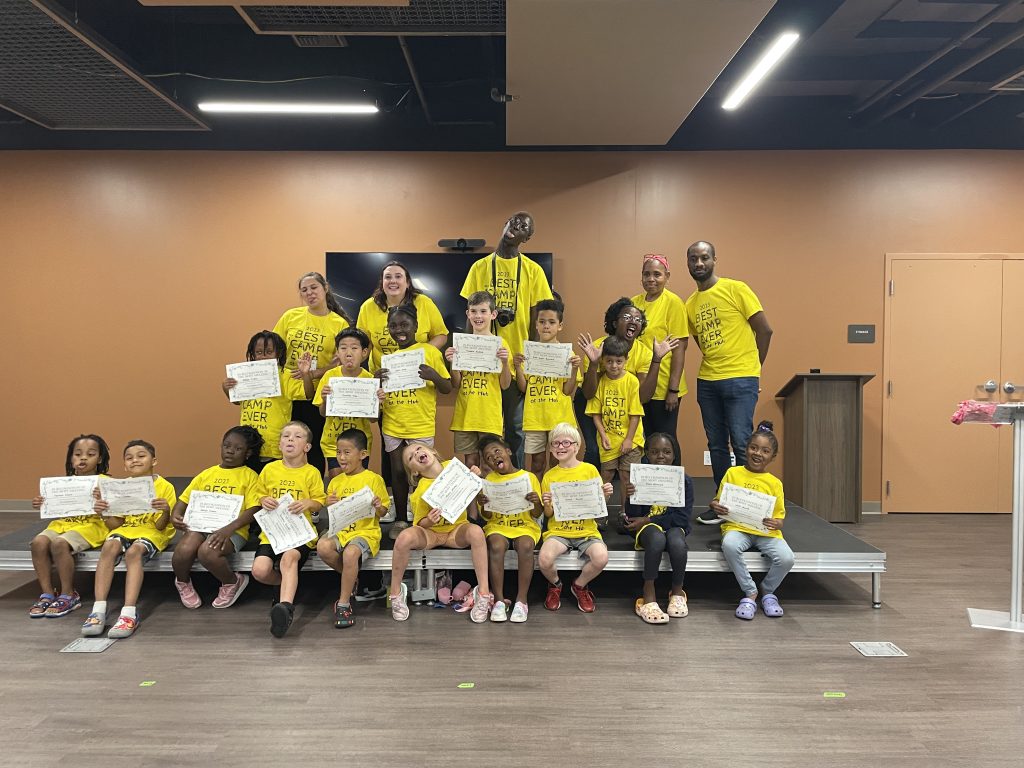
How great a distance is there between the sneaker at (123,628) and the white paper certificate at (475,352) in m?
2.06

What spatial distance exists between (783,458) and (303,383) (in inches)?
164

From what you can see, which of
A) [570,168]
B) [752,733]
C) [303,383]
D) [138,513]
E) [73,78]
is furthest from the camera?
[570,168]

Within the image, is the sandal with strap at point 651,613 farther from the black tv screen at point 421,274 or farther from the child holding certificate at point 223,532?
the black tv screen at point 421,274

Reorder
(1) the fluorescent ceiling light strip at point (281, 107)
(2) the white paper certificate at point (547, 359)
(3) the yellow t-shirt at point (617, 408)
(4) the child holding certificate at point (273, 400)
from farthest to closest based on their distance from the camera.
Answer: (1) the fluorescent ceiling light strip at point (281, 107)
(4) the child holding certificate at point (273, 400)
(3) the yellow t-shirt at point (617, 408)
(2) the white paper certificate at point (547, 359)

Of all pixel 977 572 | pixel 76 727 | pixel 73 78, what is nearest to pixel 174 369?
pixel 73 78

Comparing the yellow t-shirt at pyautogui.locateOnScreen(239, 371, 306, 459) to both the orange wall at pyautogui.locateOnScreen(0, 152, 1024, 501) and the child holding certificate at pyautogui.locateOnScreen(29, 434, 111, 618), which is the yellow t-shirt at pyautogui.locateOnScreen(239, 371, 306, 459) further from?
the orange wall at pyautogui.locateOnScreen(0, 152, 1024, 501)

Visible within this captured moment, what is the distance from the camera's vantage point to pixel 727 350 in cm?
413

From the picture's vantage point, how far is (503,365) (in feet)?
12.9

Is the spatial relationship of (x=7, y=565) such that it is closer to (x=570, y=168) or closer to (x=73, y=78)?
(x=73, y=78)

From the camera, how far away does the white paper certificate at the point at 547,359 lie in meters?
3.87

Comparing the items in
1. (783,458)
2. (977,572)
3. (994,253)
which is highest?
(994,253)

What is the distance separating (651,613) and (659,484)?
0.65 metres

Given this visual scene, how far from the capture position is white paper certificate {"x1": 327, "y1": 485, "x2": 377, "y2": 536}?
3541 millimetres

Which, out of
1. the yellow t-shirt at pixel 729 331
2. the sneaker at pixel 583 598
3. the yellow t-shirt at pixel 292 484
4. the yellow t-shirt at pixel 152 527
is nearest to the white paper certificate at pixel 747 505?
the yellow t-shirt at pixel 729 331
